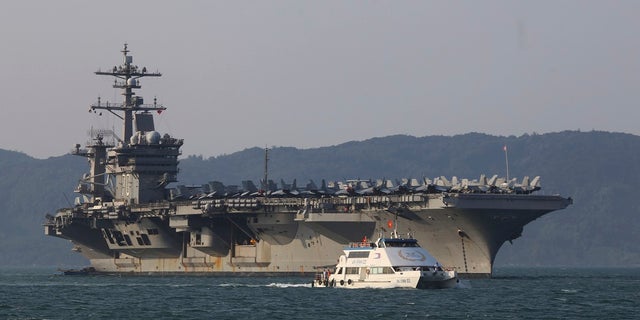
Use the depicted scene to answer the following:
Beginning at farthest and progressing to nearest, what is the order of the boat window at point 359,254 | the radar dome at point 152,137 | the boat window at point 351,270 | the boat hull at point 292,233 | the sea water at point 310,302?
the radar dome at point 152,137
the boat hull at point 292,233
the boat window at point 351,270
the boat window at point 359,254
the sea water at point 310,302

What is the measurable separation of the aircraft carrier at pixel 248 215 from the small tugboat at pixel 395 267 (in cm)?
515

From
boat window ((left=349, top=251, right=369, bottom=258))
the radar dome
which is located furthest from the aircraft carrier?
boat window ((left=349, top=251, right=369, bottom=258))

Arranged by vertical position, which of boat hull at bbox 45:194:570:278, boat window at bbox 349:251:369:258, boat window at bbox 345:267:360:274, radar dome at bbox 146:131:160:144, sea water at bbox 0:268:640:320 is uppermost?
radar dome at bbox 146:131:160:144

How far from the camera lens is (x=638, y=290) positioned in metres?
64.0

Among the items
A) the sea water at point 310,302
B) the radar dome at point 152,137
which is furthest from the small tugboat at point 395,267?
the radar dome at point 152,137

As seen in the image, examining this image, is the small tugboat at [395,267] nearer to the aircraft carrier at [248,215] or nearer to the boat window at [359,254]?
the boat window at [359,254]

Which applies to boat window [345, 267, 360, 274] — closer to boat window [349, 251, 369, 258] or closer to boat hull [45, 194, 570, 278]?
boat window [349, 251, 369, 258]

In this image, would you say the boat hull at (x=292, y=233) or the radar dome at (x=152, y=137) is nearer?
the boat hull at (x=292, y=233)

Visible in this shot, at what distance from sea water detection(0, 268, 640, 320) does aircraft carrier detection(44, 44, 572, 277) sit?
359cm

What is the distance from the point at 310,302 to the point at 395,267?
4.52 m

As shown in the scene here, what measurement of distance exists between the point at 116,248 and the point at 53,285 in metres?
12.9

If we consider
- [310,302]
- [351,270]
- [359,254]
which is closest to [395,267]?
[359,254]

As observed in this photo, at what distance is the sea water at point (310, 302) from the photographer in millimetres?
46531

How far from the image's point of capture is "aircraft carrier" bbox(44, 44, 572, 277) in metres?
66.4
